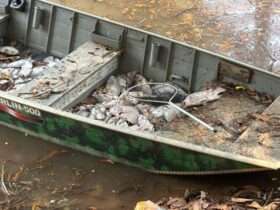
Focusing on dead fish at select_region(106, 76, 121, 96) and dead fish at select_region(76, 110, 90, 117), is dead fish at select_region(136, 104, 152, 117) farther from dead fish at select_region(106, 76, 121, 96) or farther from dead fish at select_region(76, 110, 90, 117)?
dead fish at select_region(76, 110, 90, 117)

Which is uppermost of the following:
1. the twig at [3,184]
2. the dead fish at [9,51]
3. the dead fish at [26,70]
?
the dead fish at [9,51]

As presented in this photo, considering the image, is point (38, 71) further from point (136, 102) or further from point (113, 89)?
point (136, 102)

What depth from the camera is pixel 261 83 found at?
745cm

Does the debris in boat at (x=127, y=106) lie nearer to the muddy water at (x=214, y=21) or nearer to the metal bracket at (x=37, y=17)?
the metal bracket at (x=37, y=17)

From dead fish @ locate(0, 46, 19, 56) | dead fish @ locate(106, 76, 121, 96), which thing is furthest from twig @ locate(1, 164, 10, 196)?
dead fish @ locate(0, 46, 19, 56)

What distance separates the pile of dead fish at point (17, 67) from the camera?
8.29m

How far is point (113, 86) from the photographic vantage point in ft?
26.7

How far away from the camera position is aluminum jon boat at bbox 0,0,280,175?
21.8 feet

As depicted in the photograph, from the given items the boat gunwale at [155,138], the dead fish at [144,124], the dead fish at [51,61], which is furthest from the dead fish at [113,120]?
the dead fish at [51,61]

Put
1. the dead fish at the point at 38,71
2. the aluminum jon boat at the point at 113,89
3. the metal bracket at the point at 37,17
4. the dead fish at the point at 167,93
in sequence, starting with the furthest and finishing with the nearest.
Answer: the metal bracket at the point at 37,17, the dead fish at the point at 38,71, the dead fish at the point at 167,93, the aluminum jon boat at the point at 113,89

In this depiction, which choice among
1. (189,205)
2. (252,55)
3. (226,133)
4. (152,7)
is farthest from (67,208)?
(152,7)

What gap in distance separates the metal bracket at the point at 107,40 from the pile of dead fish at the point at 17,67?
0.61m

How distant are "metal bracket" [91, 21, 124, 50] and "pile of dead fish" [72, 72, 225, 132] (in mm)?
423

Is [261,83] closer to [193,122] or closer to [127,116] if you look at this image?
[193,122]
